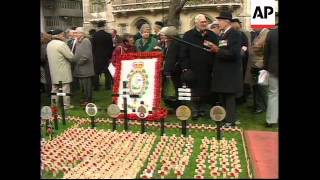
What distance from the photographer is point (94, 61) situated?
8852 millimetres

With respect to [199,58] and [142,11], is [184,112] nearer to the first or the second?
[199,58]

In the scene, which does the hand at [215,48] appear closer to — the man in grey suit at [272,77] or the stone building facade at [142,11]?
the man in grey suit at [272,77]

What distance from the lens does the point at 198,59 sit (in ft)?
21.6

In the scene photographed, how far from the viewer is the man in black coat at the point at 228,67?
5965 millimetres

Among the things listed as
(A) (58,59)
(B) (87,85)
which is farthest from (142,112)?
(B) (87,85)

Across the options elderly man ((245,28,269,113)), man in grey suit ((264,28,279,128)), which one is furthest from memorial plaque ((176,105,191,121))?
elderly man ((245,28,269,113))

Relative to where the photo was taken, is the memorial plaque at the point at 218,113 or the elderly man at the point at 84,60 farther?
the elderly man at the point at 84,60

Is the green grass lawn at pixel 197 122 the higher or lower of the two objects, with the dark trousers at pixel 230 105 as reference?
lower

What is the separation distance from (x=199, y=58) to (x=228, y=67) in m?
0.62

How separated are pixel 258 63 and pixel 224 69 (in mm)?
1170

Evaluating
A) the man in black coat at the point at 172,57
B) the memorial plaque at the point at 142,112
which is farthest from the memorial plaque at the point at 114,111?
the man in black coat at the point at 172,57

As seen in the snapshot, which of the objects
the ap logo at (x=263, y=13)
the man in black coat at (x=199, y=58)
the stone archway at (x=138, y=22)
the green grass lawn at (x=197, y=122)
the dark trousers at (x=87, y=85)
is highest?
the stone archway at (x=138, y=22)
